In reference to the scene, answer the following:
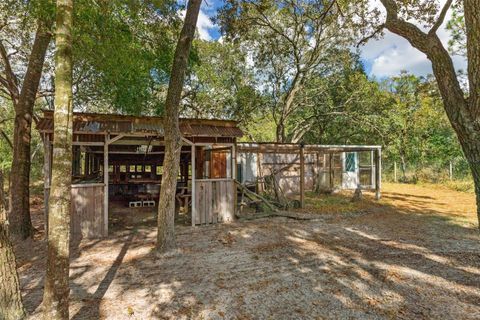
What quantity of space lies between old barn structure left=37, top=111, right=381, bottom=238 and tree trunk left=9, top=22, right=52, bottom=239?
0.47m

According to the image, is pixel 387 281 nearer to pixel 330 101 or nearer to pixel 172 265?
pixel 172 265

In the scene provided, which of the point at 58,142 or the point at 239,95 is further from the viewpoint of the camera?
the point at 239,95

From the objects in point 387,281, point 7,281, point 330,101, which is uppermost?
point 330,101

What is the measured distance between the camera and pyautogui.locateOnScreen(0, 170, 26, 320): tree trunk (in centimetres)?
278

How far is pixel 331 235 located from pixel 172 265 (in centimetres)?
406

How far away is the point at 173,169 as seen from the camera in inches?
221

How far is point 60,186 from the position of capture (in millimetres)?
2863

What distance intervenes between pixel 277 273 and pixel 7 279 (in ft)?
11.8

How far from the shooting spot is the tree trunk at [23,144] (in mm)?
6505

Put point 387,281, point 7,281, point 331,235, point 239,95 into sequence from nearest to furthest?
point 7,281, point 387,281, point 331,235, point 239,95

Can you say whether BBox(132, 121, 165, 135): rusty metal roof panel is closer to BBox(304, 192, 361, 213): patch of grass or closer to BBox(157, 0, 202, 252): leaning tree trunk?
BBox(157, 0, 202, 252): leaning tree trunk

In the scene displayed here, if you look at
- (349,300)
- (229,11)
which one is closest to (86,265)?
(349,300)

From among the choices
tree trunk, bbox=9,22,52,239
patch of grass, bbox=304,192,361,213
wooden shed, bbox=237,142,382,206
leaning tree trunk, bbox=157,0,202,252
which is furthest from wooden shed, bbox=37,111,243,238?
wooden shed, bbox=237,142,382,206

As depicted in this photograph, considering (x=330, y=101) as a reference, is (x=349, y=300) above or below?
below
